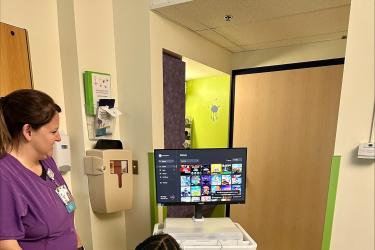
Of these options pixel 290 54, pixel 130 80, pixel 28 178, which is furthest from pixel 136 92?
pixel 290 54

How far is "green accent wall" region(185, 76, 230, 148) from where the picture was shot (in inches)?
104

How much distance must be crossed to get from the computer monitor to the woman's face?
50cm

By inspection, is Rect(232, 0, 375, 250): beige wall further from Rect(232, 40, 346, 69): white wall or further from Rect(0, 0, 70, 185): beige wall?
Rect(0, 0, 70, 185): beige wall

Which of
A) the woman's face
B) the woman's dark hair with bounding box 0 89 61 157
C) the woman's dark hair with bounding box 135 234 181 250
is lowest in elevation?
the woman's dark hair with bounding box 135 234 181 250

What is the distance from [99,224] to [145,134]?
0.66 meters

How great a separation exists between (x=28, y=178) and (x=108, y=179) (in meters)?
0.57

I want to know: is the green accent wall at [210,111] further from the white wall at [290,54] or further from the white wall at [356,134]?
the white wall at [356,134]

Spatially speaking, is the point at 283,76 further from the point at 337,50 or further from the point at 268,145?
the point at 268,145

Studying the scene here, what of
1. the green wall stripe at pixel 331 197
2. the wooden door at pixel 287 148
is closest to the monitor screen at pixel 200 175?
the green wall stripe at pixel 331 197

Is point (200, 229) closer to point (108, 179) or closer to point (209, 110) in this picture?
point (108, 179)

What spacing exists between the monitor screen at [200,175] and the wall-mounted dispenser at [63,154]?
580 millimetres

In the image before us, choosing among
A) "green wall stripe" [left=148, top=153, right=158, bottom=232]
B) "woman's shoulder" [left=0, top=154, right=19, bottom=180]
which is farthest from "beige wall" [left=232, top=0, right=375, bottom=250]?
"woman's shoulder" [left=0, top=154, right=19, bottom=180]

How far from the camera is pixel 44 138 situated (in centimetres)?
94

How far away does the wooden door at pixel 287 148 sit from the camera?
2084mm
